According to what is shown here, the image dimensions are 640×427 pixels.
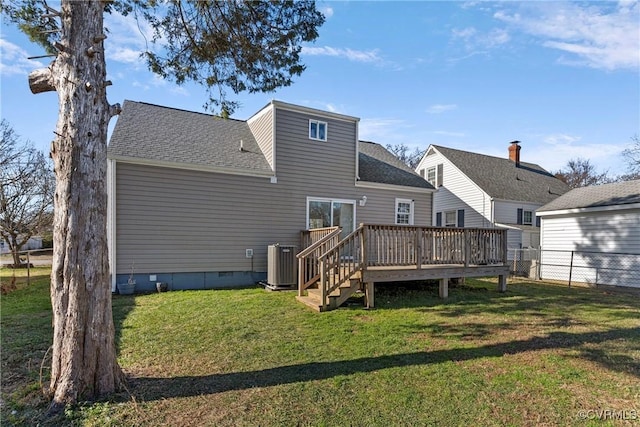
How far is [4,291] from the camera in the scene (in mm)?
9234

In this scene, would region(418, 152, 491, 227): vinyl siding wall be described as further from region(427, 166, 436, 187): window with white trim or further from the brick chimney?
the brick chimney

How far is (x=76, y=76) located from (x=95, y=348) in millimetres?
2722

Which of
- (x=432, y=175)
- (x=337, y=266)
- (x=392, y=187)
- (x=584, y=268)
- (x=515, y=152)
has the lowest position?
(x=584, y=268)

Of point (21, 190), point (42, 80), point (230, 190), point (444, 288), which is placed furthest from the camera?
point (21, 190)

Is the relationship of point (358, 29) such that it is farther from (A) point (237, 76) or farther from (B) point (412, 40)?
(A) point (237, 76)

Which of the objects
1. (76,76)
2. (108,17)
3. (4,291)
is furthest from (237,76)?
(4,291)

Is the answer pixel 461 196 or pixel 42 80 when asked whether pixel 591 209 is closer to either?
pixel 461 196

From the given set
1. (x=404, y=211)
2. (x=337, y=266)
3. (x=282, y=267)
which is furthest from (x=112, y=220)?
(x=404, y=211)

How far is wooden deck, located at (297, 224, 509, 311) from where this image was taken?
7098mm

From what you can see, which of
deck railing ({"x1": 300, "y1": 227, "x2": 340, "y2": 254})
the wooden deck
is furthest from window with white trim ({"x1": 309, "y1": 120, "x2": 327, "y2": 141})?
the wooden deck

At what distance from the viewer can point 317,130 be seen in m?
11.2

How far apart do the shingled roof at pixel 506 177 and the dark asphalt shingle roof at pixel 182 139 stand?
13.4 m

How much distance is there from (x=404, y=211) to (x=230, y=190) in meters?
6.44

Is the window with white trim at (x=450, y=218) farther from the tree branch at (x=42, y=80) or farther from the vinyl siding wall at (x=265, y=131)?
the tree branch at (x=42, y=80)
